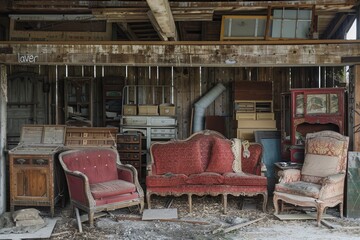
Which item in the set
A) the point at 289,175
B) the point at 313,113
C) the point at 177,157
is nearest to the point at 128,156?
the point at 177,157

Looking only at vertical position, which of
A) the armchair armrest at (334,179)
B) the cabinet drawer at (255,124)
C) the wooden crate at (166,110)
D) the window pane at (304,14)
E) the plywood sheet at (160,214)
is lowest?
the plywood sheet at (160,214)

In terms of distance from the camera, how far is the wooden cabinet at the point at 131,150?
7621 millimetres

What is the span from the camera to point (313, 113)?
6352 mm

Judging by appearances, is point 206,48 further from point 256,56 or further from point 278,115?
point 278,115

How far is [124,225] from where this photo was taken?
524 centimetres

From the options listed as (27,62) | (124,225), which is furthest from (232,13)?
(124,225)

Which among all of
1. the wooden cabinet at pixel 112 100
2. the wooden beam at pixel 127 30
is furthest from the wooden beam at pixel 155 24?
the wooden cabinet at pixel 112 100

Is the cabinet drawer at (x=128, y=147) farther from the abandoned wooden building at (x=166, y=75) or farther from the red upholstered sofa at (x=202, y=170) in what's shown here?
the red upholstered sofa at (x=202, y=170)

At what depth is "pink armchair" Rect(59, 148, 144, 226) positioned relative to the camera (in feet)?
17.0

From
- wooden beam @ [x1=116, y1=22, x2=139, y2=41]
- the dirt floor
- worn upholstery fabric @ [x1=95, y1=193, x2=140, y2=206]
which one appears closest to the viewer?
the dirt floor

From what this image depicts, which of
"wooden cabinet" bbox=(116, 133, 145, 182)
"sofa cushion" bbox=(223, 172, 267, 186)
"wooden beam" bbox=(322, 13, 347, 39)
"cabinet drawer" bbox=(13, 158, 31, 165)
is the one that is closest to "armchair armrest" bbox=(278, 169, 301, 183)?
"sofa cushion" bbox=(223, 172, 267, 186)

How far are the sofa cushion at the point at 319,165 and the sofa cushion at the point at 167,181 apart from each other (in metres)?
1.96

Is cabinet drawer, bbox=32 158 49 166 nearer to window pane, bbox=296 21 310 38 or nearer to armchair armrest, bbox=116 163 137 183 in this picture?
armchair armrest, bbox=116 163 137 183

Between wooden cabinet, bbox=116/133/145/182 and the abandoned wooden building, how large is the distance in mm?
21
